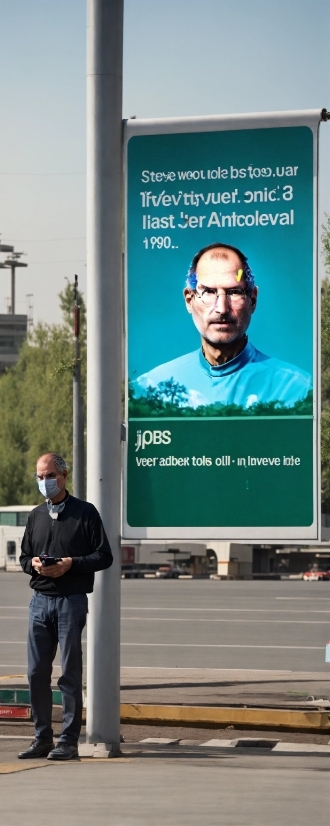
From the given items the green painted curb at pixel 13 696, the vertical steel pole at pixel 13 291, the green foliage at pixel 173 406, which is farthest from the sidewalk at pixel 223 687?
the vertical steel pole at pixel 13 291

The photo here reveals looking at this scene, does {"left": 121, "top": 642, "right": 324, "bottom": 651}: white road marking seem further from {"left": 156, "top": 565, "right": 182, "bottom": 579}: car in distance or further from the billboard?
{"left": 156, "top": 565, "right": 182, "bottom": 579}: car in distance

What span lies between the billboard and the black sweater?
1.73 ft

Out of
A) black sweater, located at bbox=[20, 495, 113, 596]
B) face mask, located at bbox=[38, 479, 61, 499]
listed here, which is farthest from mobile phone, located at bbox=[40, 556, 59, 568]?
face mask, located at bbox=[38, 479, 61, 499]

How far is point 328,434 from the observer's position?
133 ft

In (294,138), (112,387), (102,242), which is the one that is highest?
(294,138)

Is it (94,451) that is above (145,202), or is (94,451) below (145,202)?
below

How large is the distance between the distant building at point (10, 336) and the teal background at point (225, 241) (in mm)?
133726

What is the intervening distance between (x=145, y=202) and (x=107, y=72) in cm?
84

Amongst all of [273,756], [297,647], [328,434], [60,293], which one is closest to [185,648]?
[297,647]

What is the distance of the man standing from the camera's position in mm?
8242

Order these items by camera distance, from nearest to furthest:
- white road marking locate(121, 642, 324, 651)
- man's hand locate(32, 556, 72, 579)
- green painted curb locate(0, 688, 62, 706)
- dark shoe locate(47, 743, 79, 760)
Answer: dark shoe locate(47, 743, 79, 760) < man's hand locate(32, 556, 72, 579) < green painted curb locate(0, 688, 62, 706) < white road marking locate(121, 642, 324, 651)

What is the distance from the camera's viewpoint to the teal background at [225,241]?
8680mm

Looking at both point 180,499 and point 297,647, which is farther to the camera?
point 297,647

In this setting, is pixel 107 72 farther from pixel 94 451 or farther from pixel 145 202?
pixel 94 451
